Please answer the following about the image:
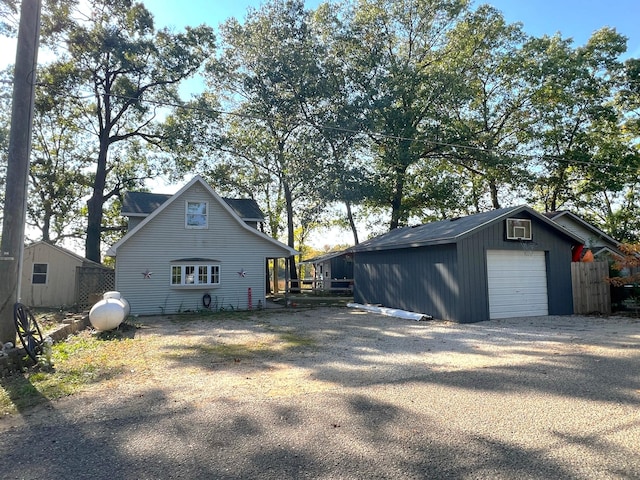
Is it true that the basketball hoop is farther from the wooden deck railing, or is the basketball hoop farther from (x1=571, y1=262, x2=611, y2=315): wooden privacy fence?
the wooden deck railing

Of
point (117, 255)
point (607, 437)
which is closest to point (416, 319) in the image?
point (607, 437)

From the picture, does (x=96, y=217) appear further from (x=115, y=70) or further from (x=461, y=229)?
(x=461, y=229)

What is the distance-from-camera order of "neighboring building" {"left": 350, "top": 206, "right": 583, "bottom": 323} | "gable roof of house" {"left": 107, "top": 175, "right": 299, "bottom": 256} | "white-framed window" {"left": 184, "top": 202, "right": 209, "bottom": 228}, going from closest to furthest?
"neighboring building" {"left": 350, "top": 206, "right": 583, "bottom": 323} → "gable roof of house" {"left": 107, "top": 175, "right": 299, "bottom": 256} → "white-framed window" {"left": 184, "top": 202, "right": 209, "bottom": 228}

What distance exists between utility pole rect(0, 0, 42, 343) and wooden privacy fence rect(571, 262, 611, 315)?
15271 mm

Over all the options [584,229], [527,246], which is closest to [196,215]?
[527,246]

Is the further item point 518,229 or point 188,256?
point 188,256

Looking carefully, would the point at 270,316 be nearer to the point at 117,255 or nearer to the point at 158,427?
the point at 117,255

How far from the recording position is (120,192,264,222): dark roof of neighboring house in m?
17.8

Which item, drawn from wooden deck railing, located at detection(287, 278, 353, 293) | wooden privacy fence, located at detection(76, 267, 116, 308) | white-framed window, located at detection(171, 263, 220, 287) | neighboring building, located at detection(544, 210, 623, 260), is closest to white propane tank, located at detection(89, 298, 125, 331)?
white-framed window, located at detection(171, 263, 220, 287)

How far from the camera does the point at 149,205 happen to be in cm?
1838

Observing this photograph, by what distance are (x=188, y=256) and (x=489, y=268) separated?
11.1m

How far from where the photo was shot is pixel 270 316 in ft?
46.5

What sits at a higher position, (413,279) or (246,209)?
(246,209)

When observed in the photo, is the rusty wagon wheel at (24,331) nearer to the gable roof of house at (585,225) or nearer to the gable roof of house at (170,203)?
the gable roof of house at (170,203)
